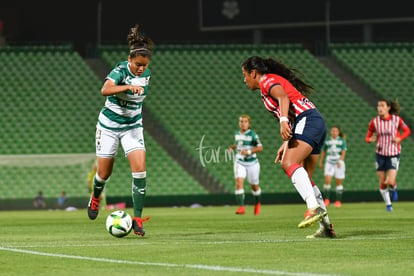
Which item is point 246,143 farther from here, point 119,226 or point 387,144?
point 119,226

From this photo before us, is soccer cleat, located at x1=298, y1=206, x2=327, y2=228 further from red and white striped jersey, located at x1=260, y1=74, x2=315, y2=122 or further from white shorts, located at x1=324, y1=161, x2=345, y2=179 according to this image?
white shorts, located at x1=324, y1=161, x2=345, y2=179

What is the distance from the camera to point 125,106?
1123cm

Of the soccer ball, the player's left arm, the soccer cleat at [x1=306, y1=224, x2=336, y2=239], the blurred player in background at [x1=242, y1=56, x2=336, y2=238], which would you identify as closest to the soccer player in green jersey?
the soccer ball

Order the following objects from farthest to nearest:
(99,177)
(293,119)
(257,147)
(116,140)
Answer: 1. (257,147)
2. (99,177)
3. (116,140)
4. (293,119)

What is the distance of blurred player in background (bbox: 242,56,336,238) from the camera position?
979cm

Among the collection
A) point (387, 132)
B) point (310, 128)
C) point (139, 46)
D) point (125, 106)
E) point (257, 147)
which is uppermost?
point (139, 46)

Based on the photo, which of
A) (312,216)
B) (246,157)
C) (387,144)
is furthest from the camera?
(246,157)

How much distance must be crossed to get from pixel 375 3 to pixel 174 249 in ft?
84.6

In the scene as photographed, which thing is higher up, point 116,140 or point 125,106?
point 125,106

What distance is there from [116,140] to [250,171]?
9.30m

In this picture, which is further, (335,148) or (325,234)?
(335,148)

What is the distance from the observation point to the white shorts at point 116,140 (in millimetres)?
11234

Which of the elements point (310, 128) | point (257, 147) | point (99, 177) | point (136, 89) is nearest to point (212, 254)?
point (310, 128)

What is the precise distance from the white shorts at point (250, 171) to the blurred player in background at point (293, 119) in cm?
998
